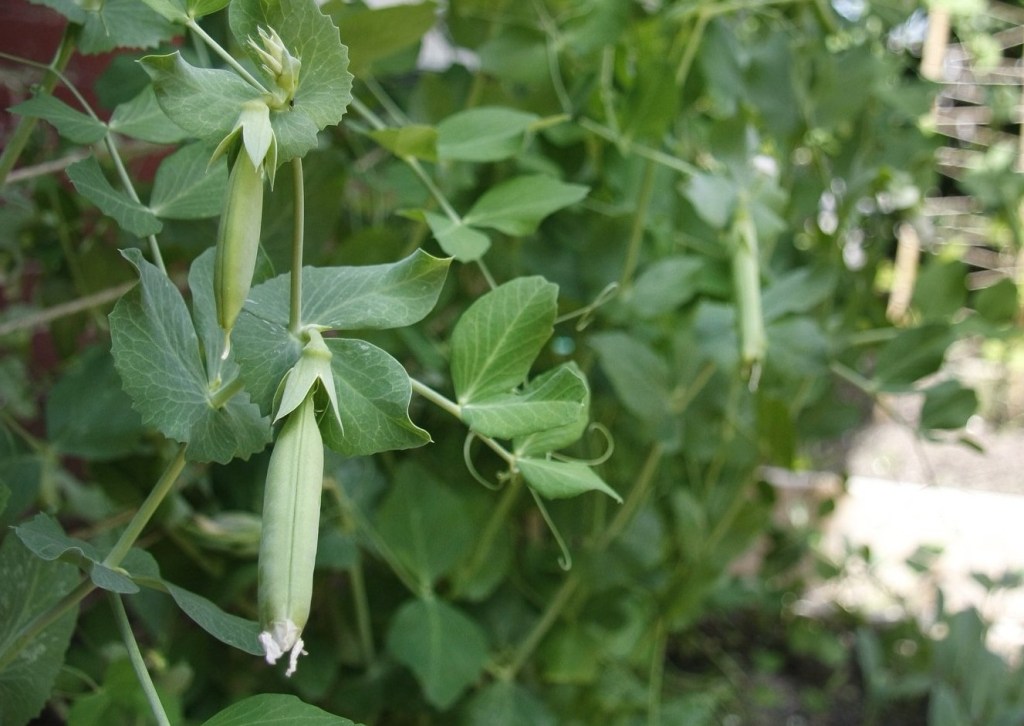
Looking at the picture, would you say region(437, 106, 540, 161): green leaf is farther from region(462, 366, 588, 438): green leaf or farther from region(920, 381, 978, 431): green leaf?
region(920, 381, 978, 431): green leaf

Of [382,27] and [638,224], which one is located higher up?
[382,27]

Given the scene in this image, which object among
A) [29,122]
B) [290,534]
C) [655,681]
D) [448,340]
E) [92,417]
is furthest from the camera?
[655,681]

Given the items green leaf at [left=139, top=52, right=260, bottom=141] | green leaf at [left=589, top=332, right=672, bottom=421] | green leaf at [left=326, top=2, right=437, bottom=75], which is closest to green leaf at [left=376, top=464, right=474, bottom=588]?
green leaf at [left=589, top=332, right=672, bottom=421]

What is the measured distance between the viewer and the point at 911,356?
1.87 ft

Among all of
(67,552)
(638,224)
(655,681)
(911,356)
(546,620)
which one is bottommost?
(655,681)

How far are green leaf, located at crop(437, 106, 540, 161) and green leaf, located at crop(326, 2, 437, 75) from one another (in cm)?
5

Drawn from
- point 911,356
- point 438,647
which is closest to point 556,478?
point 438,647

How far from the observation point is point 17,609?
290 mm

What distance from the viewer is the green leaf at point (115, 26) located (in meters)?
0.32

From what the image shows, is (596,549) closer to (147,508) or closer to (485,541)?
(485,541)

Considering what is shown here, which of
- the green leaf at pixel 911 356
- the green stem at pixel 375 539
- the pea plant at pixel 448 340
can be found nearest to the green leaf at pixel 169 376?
the pea plant at pixel 448 340

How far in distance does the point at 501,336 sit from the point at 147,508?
109 millimetres

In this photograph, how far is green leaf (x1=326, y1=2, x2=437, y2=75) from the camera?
403 mm

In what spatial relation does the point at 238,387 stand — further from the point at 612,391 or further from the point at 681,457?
the point at 681,457
